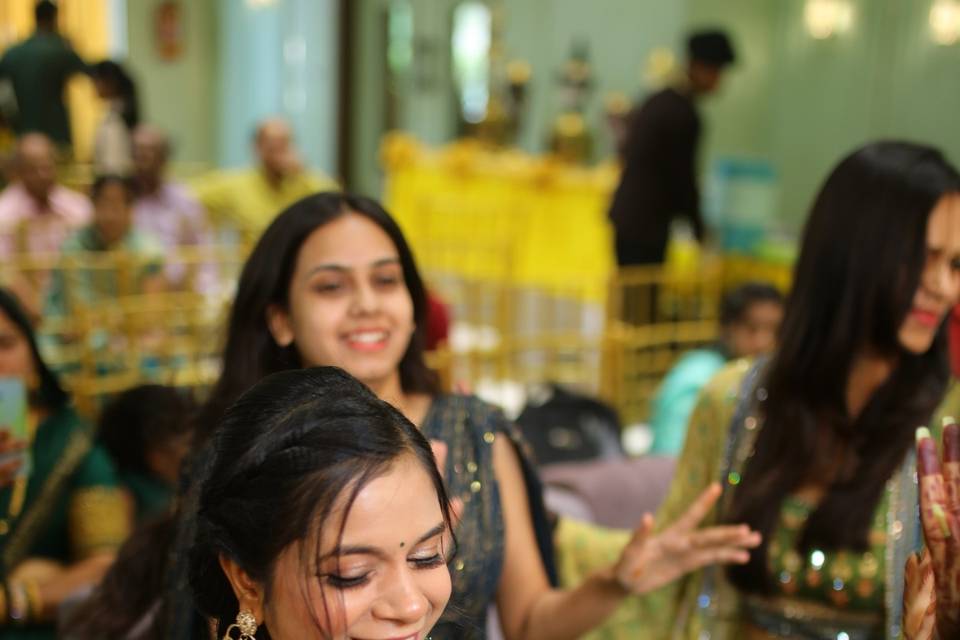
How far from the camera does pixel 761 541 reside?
2.00 meters

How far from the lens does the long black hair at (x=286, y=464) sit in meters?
1.10

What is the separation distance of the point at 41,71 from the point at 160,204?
2.29 meters

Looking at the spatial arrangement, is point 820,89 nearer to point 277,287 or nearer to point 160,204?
point 160,204

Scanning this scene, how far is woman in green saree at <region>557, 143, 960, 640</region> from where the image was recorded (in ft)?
6.32

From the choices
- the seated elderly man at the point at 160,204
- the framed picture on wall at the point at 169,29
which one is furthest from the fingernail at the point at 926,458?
the framed picture on wall at the point at 169,29

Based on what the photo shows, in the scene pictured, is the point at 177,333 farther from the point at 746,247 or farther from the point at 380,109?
the point at 380,109

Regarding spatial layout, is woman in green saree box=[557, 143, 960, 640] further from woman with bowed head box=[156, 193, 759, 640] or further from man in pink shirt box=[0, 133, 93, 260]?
man in pink shirt box=[0, 133, 93, 260]

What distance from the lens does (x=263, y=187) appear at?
6.76 meters

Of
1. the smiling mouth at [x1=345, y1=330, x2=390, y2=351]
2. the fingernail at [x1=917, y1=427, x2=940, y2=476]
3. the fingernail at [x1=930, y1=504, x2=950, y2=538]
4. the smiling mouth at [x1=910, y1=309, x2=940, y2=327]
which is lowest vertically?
the fingernail at [x1=930, y1=504, x2=950, y2=538]

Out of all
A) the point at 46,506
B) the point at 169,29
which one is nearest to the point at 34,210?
the point at 46,506

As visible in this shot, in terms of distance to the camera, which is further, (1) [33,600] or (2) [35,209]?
(2) [35,209]

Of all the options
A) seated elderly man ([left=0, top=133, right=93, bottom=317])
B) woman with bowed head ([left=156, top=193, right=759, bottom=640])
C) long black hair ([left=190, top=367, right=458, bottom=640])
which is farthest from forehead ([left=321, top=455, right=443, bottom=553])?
seated elderly man ([left=0, top=133, right=93, bottom=317])

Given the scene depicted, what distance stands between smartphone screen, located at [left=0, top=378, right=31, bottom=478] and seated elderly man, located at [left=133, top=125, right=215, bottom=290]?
397 cm

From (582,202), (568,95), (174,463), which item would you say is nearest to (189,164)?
(568,95)
